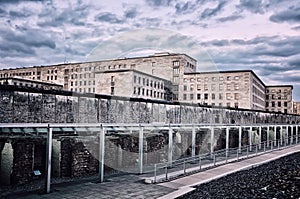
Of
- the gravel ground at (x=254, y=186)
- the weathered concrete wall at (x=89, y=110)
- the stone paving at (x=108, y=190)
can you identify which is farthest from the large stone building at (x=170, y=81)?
the stone paving at (x=108, y=190)

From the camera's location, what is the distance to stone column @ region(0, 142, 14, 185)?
34.9 ft

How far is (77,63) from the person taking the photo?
86.6m

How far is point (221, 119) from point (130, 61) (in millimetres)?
54039

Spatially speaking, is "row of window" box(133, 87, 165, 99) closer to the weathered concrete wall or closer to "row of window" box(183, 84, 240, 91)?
"row of window" box(183, 84, 240, 91)

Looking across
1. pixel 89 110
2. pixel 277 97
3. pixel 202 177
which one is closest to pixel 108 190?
pixel 89 110

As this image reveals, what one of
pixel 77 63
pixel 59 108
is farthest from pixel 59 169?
pixel 77 63

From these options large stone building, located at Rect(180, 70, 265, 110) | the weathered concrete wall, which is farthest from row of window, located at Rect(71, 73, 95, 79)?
the weathered concrete wall

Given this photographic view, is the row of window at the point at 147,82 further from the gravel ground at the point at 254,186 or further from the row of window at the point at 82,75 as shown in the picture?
the gravel ground at the point at 254,186

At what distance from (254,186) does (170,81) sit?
61496mm

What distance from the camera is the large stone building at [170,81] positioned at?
5914 cm

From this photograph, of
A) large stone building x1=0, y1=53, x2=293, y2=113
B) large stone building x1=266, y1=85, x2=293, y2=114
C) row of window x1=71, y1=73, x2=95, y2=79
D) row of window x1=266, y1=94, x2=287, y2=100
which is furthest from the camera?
row of window x1=266, y1=94, x2=287, y2=100

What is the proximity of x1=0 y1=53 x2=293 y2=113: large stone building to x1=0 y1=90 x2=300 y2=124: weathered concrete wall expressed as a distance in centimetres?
3654

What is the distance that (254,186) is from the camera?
1185 centimetres

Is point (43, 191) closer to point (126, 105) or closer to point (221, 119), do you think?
point (126, 105)
